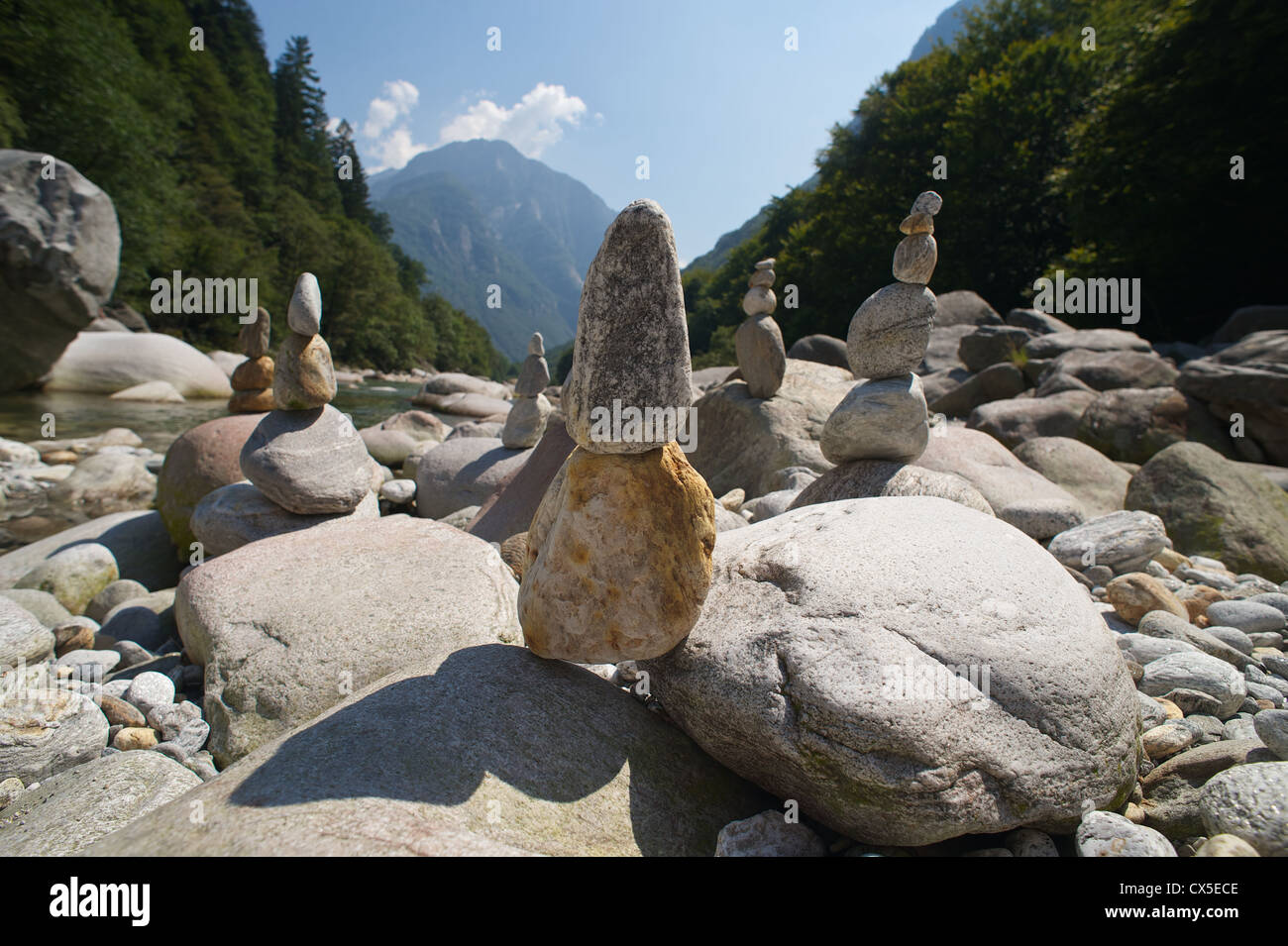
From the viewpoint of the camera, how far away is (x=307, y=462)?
5113 millimetres

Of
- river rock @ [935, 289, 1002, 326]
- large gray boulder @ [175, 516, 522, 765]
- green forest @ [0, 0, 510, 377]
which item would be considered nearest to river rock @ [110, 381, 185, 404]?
green forest @ [0, 0, 510, 377]

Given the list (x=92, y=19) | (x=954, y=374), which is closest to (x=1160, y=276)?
(x=954, y=374)

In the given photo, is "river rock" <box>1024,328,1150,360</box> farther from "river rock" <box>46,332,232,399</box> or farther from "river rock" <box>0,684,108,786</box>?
"river rock" <box>46,332,232,399</box>

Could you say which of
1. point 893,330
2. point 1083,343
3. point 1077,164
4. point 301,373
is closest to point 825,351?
point 1083,343

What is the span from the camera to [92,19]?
866 inches

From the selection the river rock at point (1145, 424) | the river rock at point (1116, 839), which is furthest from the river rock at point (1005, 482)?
the river rock at point (1116, 839)

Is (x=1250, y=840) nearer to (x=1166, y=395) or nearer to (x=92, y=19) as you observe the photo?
(x=1166, y=395)

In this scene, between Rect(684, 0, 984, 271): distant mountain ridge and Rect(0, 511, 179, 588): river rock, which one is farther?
Rect(684, 0, 984, 271): distant mountain ridge

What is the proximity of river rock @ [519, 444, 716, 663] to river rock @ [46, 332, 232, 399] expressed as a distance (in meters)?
22.1

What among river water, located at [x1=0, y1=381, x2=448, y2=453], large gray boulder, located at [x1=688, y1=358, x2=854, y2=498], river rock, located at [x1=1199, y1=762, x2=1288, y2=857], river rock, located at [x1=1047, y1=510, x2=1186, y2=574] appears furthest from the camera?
river water, located at [x1=0, y1=381, x2=448, y2=453]

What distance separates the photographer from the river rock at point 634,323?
87.5 inches

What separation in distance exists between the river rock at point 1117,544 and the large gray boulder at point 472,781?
3649 millimetres

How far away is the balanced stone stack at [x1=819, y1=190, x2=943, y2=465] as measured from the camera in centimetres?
440

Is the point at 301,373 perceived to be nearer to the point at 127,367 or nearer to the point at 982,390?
the point at 982,390
